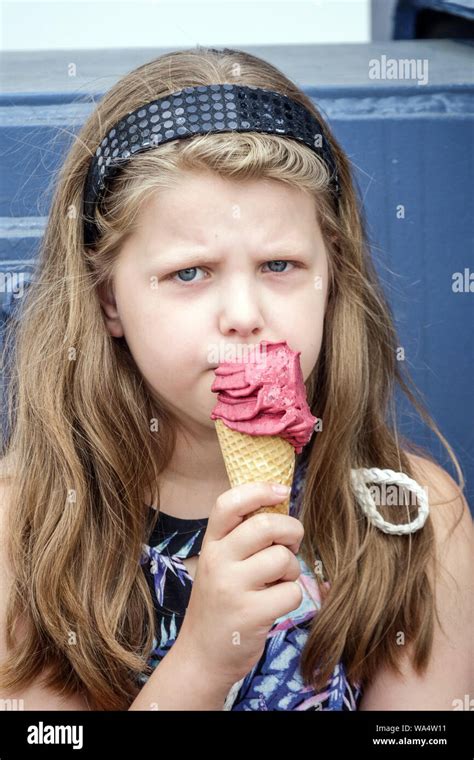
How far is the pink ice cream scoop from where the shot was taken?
1.77m

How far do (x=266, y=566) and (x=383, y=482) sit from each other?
573mm

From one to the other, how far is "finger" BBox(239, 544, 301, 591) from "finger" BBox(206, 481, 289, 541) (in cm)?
7

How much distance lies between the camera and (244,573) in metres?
1.74

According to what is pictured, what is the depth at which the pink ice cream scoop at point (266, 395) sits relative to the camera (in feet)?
5.80

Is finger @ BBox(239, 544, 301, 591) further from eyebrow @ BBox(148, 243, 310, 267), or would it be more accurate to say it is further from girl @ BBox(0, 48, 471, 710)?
eyebrow @ BBox(148, 243, 310, 267)

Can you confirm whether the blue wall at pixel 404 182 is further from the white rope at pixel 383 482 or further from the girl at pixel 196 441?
the white rope at pixel 383 482

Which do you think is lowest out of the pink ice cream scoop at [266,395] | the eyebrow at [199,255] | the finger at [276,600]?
the finger at [276,600]

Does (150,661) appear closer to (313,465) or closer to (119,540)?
(119,540)

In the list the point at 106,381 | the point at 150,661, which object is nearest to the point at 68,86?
the point at 106,381

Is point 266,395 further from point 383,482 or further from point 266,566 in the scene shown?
point 383,482

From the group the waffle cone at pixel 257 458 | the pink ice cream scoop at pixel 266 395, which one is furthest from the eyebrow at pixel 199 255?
the waffle cone at pixel 257 458

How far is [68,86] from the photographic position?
8.32ft

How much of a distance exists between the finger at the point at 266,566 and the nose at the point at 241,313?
40 cm

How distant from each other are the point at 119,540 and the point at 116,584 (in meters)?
0.09
